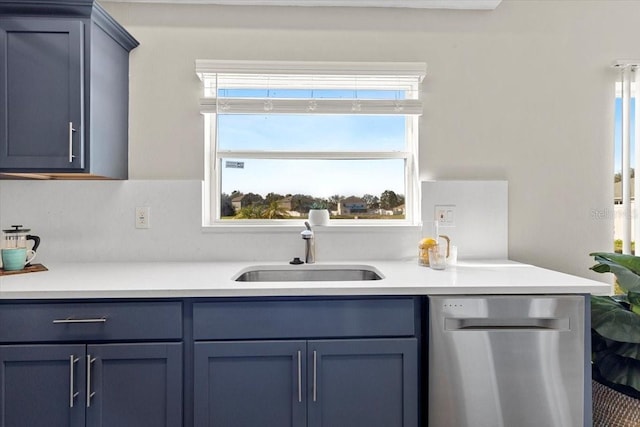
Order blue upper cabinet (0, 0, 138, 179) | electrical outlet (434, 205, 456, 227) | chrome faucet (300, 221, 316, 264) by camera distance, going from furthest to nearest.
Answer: electrical outlet (434, 205, 456, 227)
chrome faucet (300, 221, 316, 264)
blue upper cabinet (0, 0, 138, 179)

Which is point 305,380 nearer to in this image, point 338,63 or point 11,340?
point 11,340

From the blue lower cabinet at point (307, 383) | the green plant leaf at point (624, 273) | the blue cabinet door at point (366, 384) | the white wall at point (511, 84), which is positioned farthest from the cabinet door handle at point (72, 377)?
the green plant leaf at point (624, 273)

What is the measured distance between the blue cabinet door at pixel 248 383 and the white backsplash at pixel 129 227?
2.33ft

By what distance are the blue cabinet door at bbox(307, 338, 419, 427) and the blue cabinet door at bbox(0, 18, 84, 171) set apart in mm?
1344

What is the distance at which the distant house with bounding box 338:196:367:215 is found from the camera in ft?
7.05

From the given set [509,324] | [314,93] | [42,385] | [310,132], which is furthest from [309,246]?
[42,385]

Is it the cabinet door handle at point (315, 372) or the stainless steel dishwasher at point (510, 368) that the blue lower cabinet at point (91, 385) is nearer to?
the cabinet door handle at point (315, 372)

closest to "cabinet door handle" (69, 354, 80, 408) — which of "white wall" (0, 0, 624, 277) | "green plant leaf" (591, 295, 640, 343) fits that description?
"white wall" (0, 0, 624, 277)

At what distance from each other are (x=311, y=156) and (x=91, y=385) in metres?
1.45

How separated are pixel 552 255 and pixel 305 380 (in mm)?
1580

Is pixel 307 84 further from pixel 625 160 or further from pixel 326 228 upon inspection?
pixel 625 160

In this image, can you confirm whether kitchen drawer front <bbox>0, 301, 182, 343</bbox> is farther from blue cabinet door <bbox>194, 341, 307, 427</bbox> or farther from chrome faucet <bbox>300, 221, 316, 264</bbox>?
chrome faucet <bbox>300, 221, 316, 264</bbox>

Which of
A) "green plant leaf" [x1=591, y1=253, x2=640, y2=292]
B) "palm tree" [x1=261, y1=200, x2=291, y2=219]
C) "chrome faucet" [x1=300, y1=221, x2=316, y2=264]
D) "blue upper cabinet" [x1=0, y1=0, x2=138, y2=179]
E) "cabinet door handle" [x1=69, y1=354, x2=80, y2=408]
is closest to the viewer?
"cabinet door handle" [x1=69, y1=354, x2=80, y2=408]

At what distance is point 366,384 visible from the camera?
1383mm
